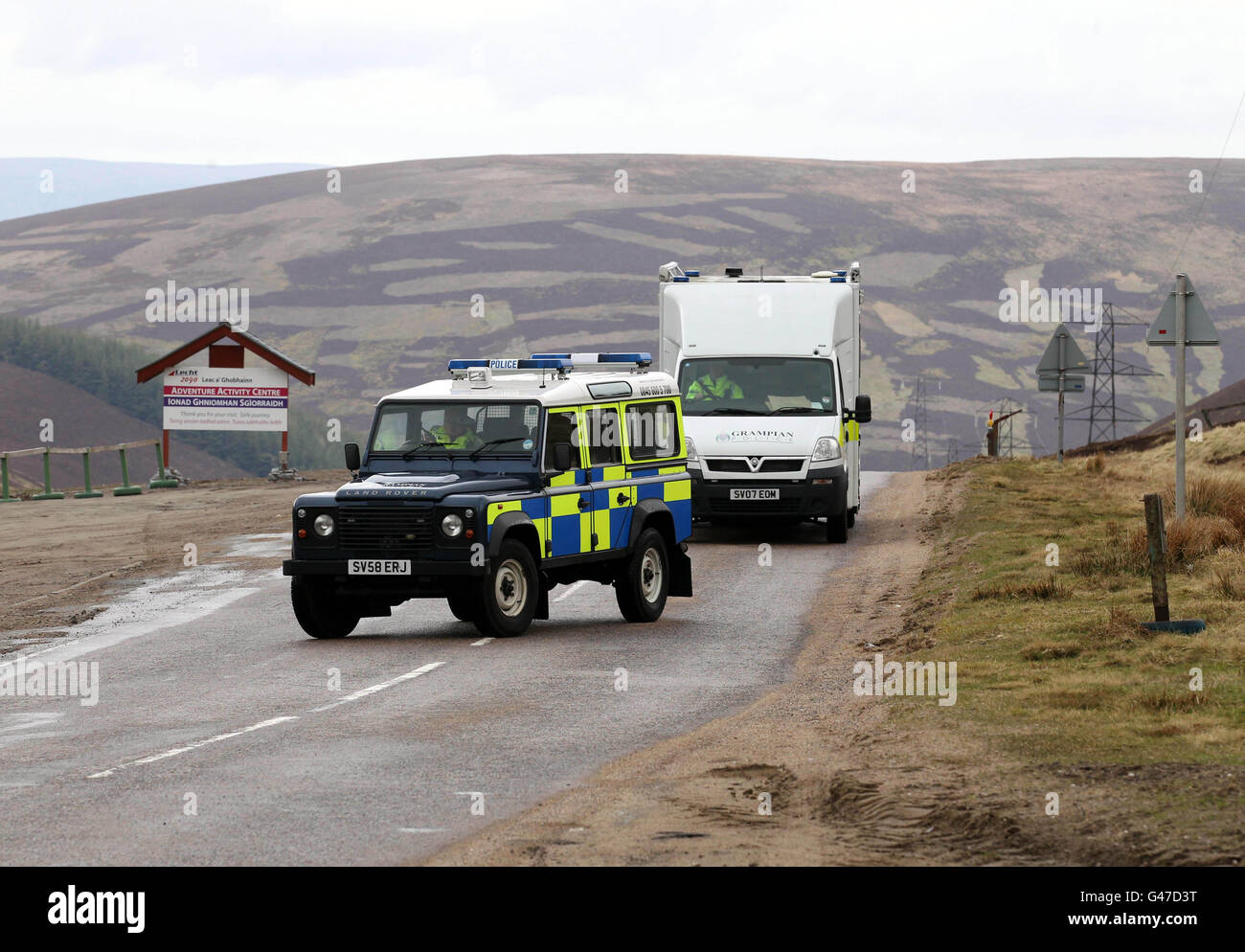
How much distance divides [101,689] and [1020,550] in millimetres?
11292

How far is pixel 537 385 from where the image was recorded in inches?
634

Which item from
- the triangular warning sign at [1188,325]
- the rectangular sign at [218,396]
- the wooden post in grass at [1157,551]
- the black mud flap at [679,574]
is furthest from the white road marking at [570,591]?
the rectangular sign at [218,396]

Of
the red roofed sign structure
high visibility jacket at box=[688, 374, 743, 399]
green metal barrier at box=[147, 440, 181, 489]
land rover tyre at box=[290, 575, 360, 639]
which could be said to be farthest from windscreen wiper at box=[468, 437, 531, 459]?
green metal barrier at box=[147, 440, 181, 489]

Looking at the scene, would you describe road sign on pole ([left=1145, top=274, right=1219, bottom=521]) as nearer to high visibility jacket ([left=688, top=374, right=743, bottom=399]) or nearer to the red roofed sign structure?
high visibility jacket ([left=688, top=374, right=743, bottom=399])

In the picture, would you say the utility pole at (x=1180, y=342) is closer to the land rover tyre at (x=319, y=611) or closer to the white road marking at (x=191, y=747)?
the land rover tyre at (x=319, y=611)

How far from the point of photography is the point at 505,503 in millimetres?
14812

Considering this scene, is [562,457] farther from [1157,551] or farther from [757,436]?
[757,436]

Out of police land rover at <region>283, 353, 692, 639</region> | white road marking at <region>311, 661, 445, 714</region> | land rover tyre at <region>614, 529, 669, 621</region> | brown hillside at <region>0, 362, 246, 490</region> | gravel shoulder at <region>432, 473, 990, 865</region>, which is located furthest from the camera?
brown hillside at <region>0, 362, 246, 490</region>

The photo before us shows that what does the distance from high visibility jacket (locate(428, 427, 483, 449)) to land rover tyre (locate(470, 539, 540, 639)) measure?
1219 millimetres

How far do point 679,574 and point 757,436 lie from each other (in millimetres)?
7313

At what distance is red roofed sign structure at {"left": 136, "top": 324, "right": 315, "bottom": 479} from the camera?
40.7 metres

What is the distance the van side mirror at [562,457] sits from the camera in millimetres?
15156

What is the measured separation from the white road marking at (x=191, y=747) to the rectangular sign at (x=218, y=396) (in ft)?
99.2
